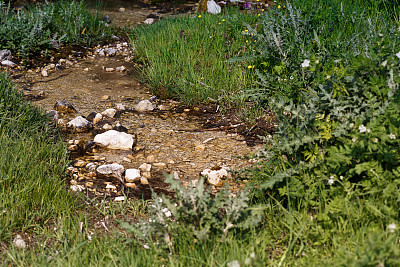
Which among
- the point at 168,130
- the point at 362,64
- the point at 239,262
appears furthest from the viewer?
the point at 168,130

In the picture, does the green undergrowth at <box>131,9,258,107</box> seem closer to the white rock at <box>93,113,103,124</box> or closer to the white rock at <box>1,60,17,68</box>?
the white rock at <box>93,113,103,124</box>

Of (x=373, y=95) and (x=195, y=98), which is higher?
(x=373, y=95)

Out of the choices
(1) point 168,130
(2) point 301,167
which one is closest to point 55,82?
(1) point 168,130

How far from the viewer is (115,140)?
12.2 ft

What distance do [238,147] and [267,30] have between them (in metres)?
1.16

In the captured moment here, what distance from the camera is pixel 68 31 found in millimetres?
6574

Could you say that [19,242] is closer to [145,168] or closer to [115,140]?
[145,168]

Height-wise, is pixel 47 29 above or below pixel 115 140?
above

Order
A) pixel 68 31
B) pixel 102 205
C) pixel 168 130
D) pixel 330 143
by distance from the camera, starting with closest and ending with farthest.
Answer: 1. pixel 330 143
2. pixel 102 205
3. pixel 168 130
4. pixel 68 31

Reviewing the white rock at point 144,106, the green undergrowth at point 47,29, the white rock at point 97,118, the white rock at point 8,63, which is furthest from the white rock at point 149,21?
the white rock at point 97,118

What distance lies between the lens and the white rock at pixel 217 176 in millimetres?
3127

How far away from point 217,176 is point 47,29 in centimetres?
447

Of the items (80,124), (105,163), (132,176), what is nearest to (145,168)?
(132,176)

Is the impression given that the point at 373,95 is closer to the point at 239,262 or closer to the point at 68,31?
the point at 239,262
